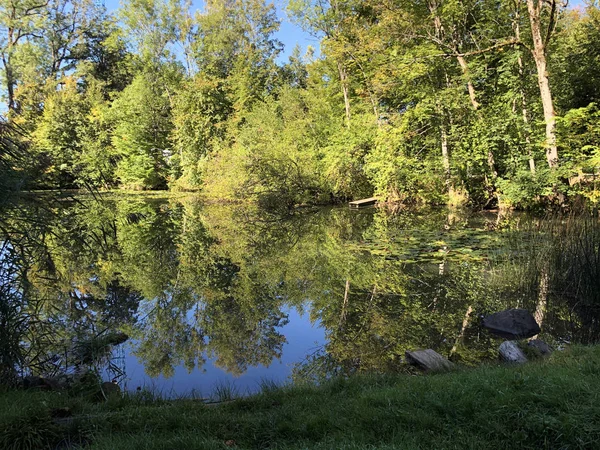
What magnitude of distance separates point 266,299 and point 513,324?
3.98 metres

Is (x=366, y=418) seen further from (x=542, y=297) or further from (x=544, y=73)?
(x=544, y=73)

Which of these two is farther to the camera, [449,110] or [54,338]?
[449,110]

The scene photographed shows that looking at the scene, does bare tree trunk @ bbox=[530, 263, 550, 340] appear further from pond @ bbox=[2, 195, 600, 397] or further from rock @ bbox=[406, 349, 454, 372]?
rock @ bbox=[406, 349, 454, 372]

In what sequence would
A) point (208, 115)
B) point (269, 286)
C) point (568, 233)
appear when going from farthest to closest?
point (208, 115) → point (269, 286) → point (568, 233)

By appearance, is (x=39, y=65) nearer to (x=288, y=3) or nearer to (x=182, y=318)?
(x=288, y=3)

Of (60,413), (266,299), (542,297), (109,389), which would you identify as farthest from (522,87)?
(60,413)

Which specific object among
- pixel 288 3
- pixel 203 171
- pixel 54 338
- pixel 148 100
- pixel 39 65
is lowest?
pixel 54 338

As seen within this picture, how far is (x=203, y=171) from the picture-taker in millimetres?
30250

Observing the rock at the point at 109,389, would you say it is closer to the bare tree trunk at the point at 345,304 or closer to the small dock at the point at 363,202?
the bare tree trunk at the point at 345,304

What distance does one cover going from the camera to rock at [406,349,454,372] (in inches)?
171

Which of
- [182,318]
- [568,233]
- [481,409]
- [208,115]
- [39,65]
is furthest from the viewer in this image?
[39,65]

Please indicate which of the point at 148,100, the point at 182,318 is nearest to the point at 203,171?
the point at 148,100

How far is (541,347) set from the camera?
4684 mm

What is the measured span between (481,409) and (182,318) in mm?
4810
